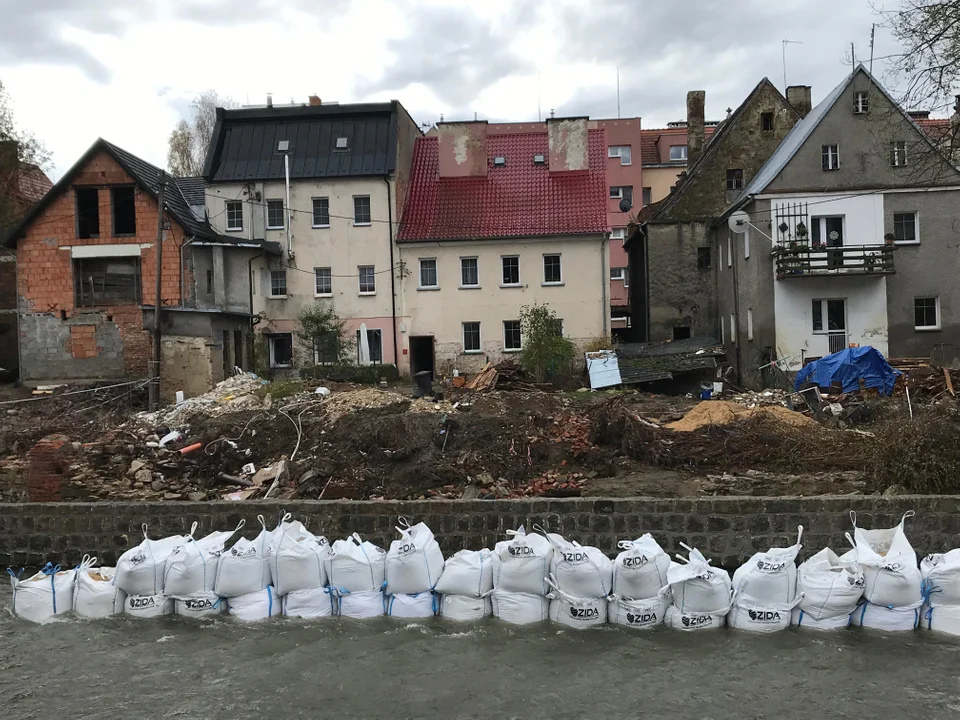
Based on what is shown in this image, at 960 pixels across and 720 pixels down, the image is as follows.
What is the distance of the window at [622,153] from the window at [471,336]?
2232 centimetres

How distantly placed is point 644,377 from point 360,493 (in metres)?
15.9

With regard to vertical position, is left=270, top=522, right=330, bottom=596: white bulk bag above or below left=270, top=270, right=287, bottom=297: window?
below

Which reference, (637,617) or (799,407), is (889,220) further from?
(637,617)

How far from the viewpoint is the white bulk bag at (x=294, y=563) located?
967 centimetres

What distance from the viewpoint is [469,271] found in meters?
33.8

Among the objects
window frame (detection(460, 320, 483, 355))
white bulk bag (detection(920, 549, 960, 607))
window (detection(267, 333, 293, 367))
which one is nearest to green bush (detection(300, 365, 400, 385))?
window (detection(267, 333, 293, 367))

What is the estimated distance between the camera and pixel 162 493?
49.0 ft

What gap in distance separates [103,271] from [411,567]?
1032 inches

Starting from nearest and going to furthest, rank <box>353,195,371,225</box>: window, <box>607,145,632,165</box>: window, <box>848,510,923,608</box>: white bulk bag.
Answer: <box>848,510,923,608</box>: white bulk bag
<box>353,195,371,225</box>: window
<box>607,145,632,165</box>: window

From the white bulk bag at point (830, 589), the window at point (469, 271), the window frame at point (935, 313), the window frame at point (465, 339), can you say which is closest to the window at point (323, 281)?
the window at point (469, 271)

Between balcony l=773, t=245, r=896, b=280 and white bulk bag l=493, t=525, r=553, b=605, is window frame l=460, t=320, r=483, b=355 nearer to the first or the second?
balcony l=773, t=245, r=896, b=280

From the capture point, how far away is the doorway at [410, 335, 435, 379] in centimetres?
3400

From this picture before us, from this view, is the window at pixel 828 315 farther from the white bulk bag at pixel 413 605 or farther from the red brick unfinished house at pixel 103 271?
the white bulk bag at pixel 413 605

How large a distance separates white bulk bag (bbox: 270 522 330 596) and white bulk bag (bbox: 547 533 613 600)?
2661 mm
